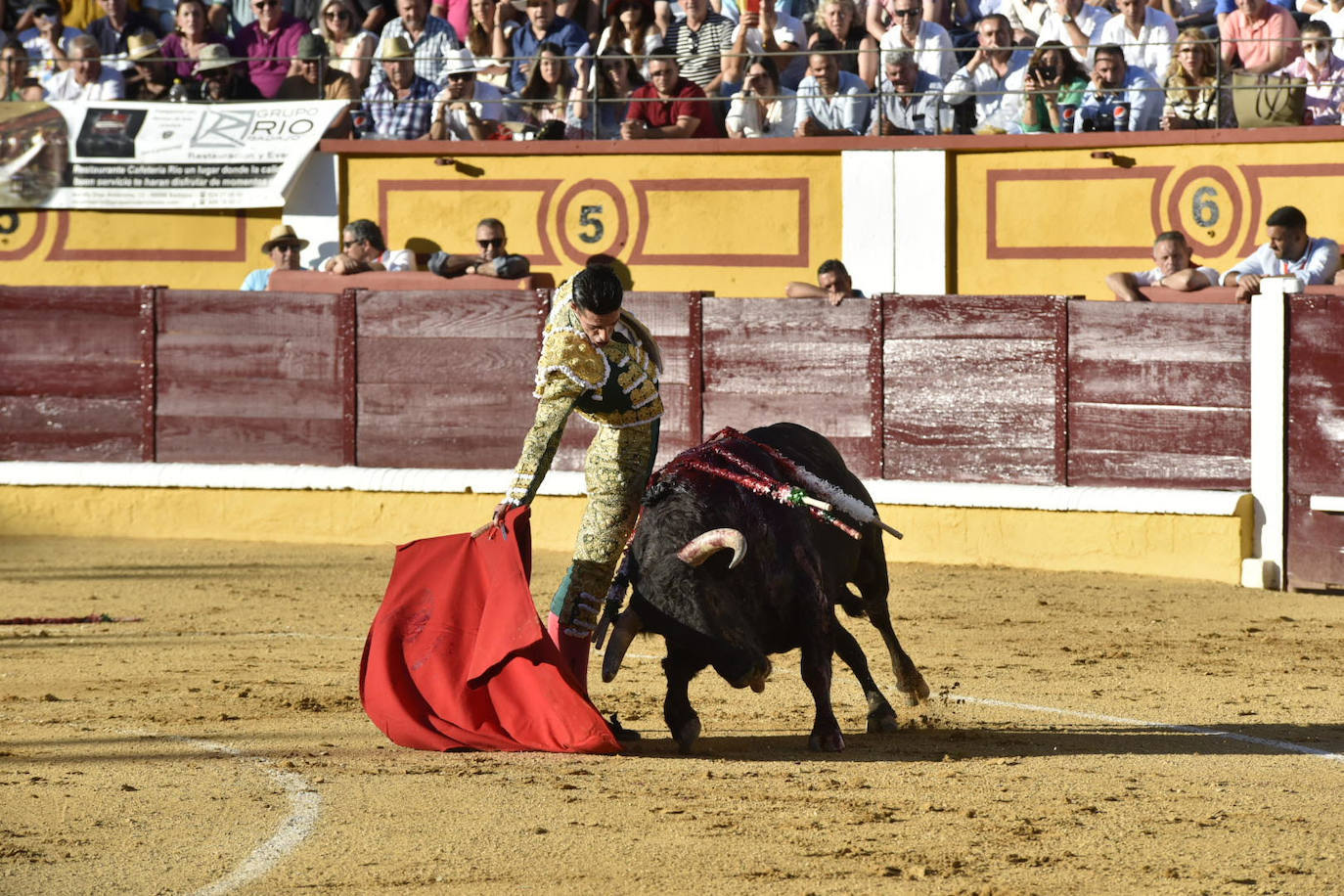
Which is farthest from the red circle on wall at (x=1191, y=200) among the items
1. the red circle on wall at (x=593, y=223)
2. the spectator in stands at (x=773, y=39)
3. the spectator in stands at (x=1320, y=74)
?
the red circle on wall at (x=593, y=223)

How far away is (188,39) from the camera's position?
436 inches

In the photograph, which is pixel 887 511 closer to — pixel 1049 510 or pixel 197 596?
pixel 1049 510

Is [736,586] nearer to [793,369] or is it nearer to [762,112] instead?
[793,369]

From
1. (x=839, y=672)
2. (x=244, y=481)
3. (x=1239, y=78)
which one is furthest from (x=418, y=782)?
(x=1239, y=78)

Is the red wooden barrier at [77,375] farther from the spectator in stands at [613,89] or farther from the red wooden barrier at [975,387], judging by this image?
the red wooden barrier at [975,387]

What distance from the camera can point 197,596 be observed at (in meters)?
7.30

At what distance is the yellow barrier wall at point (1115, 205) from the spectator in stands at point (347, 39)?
327cm

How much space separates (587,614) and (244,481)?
4.80 m

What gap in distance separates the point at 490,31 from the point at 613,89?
35.6 inches

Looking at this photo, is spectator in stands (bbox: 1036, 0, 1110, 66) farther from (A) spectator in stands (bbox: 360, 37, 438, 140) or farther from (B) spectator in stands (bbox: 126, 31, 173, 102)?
(B) spectator in stands (bbox: 126, 31, 173, 102)

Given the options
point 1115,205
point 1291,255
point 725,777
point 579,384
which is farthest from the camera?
point 1115,205

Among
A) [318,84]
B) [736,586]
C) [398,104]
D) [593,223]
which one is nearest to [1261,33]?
[593,223]

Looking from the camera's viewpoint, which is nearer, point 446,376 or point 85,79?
point 446,376

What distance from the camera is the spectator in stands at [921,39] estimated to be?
957 cm
